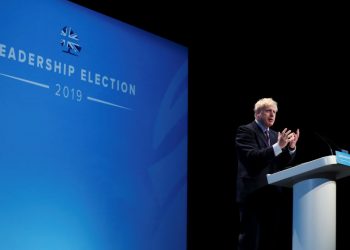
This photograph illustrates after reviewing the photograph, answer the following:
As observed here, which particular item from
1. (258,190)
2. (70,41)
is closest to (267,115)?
(258,190)

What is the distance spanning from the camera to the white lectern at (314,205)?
2.46 m

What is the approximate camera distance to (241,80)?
5.14 m

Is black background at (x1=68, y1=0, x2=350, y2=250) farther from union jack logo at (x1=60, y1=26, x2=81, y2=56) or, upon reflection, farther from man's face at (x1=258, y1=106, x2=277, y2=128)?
man's face at (x1=258, y1=106, x2=277, y2=128)

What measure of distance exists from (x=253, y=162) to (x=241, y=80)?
5.82 feet

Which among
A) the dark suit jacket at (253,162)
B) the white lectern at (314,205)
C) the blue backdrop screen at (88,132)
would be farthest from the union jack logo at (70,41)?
the white lectern at (314,205)

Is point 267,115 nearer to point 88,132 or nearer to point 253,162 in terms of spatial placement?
point 253,162

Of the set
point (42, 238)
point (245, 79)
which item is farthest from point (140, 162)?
point (245, 79)

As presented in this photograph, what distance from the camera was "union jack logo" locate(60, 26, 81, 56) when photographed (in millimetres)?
3875

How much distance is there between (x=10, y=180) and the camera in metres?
3.46

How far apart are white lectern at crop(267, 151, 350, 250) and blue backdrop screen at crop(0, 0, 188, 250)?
1.71 metres

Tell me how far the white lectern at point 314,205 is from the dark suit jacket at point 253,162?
859mm

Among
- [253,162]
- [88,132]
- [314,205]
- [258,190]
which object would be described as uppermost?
[88,132]

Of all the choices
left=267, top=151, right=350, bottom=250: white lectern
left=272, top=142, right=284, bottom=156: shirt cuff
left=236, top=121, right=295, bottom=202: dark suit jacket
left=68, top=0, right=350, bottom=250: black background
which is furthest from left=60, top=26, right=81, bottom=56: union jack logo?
left=267, top=151, right=350, bottom=250: white lectern

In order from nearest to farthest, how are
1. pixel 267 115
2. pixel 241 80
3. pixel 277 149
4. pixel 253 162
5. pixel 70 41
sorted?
A: pixel 277 149
pixel 253 162
pixel 267 115
pixel 70 41
pixel 241 80
